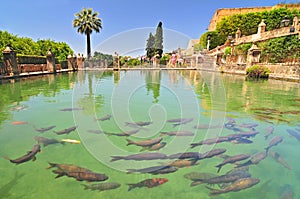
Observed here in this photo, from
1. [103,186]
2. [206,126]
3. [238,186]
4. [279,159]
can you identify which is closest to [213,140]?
[206,126]

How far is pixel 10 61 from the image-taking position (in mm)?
15742

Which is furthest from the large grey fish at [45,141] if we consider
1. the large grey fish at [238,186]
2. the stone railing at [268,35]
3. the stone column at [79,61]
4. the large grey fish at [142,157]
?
the stone column at [79,61]

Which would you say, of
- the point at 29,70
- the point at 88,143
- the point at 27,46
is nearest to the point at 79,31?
the point at 27,46

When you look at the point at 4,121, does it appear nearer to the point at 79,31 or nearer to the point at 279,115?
the point at 279,115

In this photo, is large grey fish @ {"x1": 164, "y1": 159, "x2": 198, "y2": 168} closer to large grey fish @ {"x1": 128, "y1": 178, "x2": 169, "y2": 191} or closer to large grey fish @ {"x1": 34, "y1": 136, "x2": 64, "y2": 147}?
large grey fish @ {"x1": 128, "y1": 178, "x2": 169, "y2": 191}

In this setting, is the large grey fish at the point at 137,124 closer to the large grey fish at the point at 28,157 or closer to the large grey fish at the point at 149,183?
the large grey fish at the point at 28,157

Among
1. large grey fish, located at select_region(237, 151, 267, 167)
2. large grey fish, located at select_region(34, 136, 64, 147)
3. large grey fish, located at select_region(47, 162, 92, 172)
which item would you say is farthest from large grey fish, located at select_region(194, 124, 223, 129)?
large grey fish, located at select_region(34, 136, 64, 147)

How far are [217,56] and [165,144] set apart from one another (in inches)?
1287

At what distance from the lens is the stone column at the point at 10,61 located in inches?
611

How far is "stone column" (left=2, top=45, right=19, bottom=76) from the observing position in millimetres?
15516

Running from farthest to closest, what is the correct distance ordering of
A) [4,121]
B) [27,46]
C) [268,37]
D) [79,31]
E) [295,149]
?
[79,31] → [27,46] → [268,37] → [4,121] → [295,149]

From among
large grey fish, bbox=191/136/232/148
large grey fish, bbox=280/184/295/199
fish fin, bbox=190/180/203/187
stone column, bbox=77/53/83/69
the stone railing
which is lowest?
large grey fish, bbox=280/184/295/199

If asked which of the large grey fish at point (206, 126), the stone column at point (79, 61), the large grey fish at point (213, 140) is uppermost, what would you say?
the stone column at point (79, 61)

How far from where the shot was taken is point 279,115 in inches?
235
